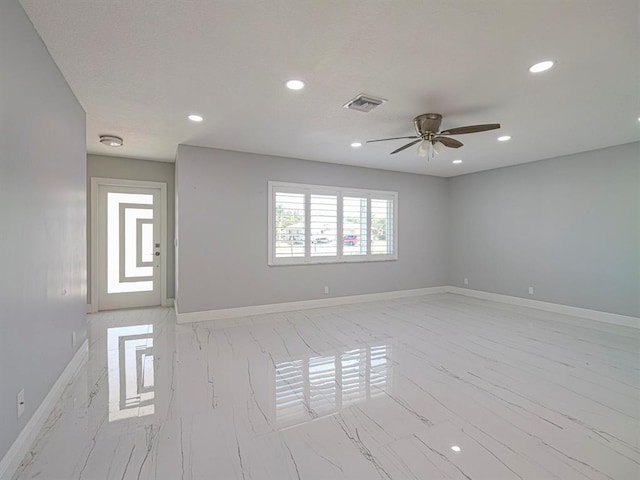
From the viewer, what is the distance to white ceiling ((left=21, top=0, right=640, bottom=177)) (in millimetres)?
1930

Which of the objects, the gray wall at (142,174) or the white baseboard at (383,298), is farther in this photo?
the gray wall at (142,174)

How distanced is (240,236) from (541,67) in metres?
4.20

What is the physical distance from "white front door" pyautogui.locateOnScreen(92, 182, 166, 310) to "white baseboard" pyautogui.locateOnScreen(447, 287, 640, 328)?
20.9 ft

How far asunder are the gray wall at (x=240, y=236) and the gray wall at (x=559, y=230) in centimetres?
207

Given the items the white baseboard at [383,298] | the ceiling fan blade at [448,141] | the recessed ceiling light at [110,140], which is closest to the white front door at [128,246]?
the white baseboard at [383,298]

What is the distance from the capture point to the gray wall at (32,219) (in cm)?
174

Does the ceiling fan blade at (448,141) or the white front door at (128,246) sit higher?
the ceiling fan blade at (448,141)

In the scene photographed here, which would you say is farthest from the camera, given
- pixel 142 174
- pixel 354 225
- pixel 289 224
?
pixel 354 225

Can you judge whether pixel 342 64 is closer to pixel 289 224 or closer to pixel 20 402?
pixel 20 402

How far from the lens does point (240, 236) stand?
5121mm

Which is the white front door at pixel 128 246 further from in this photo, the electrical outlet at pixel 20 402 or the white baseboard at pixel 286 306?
the electrical outlet at pixel 20 402

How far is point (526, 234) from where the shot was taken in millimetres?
5867

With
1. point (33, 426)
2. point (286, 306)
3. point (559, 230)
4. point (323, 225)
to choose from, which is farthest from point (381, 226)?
point (33, 426)

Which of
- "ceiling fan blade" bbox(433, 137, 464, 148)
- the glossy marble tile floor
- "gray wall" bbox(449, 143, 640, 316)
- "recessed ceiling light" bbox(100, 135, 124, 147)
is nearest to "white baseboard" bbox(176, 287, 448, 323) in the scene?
the glossy marble tile floor
